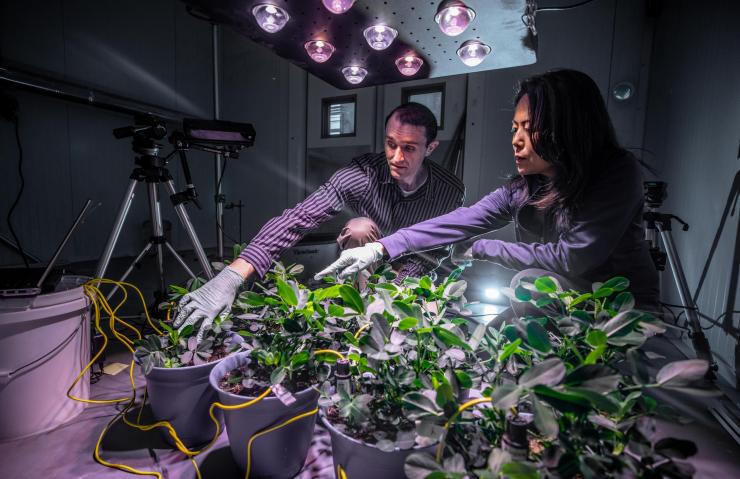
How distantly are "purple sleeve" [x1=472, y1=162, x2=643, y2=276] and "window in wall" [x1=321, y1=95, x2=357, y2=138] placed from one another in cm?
218

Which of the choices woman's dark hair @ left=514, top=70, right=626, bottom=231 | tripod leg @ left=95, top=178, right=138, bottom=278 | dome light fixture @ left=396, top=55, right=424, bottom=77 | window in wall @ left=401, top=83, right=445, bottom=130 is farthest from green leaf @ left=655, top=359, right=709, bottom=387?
window in wall @ left=401, top=83, right=445, bottom=130

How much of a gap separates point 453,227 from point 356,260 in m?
0.33

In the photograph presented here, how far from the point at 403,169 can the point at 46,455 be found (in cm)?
122

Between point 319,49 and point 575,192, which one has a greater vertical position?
point 319,49

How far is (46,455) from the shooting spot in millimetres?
723

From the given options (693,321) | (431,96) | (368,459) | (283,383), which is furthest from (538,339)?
(431,96)

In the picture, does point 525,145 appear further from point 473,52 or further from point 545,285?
point 545,285

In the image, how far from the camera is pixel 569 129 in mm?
797

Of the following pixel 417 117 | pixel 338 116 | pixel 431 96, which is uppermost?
pixel 431 96

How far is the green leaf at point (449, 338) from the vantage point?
0.43m

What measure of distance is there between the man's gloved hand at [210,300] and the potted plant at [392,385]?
455mm

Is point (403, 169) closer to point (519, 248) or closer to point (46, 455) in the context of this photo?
point (519, 248)

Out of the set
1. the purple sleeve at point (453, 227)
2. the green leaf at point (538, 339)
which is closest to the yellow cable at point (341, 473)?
the green leaf at point (538, 339)

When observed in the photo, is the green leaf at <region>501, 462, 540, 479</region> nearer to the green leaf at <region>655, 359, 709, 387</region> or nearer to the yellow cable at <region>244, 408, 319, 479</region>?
the green leaf at <region>655, 359, 709, 387</region>
